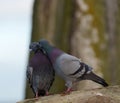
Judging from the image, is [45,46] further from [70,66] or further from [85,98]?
[85,98]

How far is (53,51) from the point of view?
6.11 m

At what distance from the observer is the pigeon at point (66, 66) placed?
239 inches

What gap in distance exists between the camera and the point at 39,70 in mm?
6137

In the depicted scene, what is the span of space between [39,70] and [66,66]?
288 mm

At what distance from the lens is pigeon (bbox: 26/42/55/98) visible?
6090mm

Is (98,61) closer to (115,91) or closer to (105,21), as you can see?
(105,21)

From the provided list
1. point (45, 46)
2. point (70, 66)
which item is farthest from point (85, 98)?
point (45, 46)

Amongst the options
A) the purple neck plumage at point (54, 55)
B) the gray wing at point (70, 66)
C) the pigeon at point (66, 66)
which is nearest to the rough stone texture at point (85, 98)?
the pigeon at point (66, 66)

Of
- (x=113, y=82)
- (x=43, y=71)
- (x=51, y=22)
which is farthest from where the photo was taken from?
(x=51, y=22)

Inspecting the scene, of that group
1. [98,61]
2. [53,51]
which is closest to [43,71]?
[53,51]

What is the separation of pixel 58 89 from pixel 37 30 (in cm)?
149

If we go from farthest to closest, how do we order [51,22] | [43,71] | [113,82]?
1. [51,22]
2. [113,82]
3. [43,71]

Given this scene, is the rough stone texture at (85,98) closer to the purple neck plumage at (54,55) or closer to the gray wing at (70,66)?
the gray wing at (70,66)

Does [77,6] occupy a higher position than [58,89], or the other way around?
[77,6]
